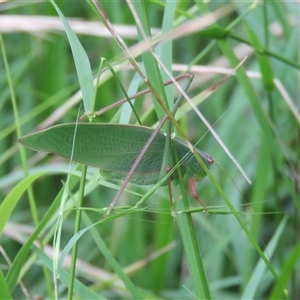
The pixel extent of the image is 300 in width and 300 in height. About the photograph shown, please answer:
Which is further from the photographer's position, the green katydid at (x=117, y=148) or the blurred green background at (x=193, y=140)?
the blurred green background at (x=193, y=140)

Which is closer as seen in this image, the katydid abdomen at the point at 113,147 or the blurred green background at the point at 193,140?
the katydid abdomen at the point at 113,147

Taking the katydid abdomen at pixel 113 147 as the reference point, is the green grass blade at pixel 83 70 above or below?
above

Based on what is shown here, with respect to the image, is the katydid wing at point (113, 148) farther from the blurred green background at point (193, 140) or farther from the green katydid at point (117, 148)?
the blurred green background at point (193, 140)

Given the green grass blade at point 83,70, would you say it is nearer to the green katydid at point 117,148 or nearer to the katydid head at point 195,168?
the green katydid at point 117,148

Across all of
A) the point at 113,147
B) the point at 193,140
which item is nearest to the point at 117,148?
the point at 113,147

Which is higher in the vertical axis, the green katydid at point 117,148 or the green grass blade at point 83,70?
the green grass blade at point 83,70

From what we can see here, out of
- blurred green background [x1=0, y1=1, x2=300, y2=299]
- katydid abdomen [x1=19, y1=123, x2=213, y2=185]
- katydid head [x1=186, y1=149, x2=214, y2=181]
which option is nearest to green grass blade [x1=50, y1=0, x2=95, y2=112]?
katydid abdomen [x1=19, y1=123, x2=213, y2=185]

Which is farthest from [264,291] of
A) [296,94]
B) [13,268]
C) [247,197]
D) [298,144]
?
[13,268]

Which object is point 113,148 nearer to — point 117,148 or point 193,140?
point 117,148

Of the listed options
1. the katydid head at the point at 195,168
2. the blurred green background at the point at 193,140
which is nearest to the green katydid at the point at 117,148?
the katydid head at the point at 195,168
